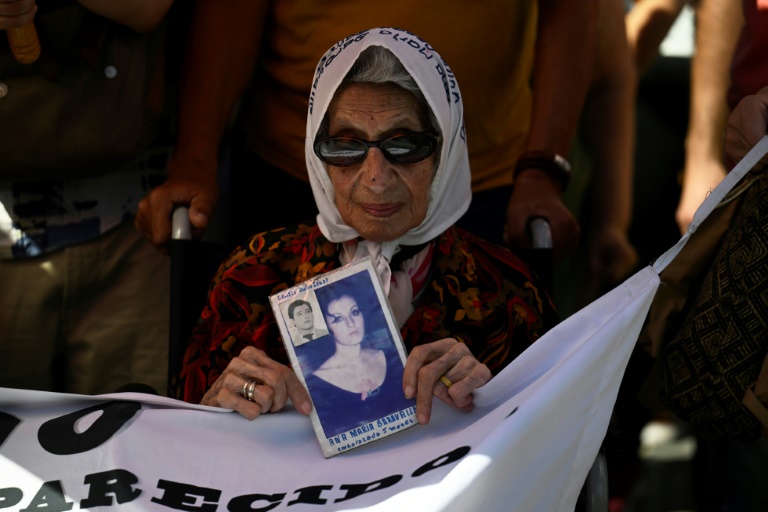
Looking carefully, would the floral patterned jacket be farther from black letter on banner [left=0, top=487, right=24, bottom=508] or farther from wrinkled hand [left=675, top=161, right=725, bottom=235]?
wrinkled hand [left=675, top=161, right=725, bottom=235]

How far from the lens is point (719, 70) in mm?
3285

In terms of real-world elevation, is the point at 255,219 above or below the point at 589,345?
above

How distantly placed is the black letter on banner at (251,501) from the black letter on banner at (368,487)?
4.7 inches

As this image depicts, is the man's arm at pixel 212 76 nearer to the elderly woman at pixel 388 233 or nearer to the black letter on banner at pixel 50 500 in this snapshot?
the elderly woman at pixel 388 233

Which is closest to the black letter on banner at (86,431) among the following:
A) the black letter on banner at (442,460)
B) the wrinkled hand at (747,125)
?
the black letter on banner at (442,460)

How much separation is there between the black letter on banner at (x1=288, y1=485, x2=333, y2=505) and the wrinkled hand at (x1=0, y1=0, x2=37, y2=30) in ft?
4.21

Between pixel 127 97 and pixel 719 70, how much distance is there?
1.77 meters

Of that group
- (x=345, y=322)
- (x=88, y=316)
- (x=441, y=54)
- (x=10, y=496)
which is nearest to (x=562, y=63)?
(x=441, y=54)

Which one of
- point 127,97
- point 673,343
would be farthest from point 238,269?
point 673,343

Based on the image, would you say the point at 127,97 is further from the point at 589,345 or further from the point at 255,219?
the point at 589,345

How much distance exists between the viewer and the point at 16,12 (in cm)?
246

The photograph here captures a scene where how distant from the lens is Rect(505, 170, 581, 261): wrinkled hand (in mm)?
2867

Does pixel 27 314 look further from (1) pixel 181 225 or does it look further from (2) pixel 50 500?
(2) pixel 50 500

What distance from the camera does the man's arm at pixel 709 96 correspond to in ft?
10.6
